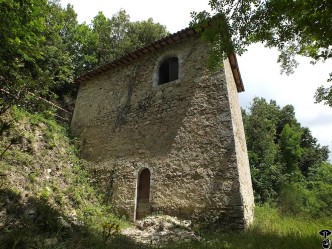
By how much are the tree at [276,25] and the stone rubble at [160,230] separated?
426cm

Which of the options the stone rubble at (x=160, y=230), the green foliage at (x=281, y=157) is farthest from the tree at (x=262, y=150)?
the stone rubble at (x=160, y=230)

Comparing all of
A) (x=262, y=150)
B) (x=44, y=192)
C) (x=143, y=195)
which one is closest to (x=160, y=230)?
(x=143, y=195)

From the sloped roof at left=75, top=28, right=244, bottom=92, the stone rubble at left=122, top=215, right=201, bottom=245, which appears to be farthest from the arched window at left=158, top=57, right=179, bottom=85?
the stone rubble at left=122, top=215, right=201, bottom=245

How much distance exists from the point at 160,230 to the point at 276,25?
217 inches

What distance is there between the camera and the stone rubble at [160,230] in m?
5.91

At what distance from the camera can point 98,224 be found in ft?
22.0

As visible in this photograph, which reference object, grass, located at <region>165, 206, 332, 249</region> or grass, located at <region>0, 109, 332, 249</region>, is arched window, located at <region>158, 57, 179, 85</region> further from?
grass, located at <region>165, 206, 332, 249</region>

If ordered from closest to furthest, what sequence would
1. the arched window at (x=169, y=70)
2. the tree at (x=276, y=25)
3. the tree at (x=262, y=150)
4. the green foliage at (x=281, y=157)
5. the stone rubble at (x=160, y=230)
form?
the tree at (x=276, y=25) → the stone rubble at (x=160, y=230) → the arched window at (x=169, y=70) → the green foliage at (x=281, y=157) → the tree at (x=262, y=150)

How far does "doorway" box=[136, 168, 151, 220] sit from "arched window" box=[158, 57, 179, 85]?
11.8ft

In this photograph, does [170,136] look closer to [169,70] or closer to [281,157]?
[169,70]

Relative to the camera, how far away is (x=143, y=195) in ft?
26.9

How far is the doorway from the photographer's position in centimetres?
794

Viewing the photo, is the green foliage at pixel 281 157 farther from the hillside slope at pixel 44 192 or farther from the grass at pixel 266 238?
the hillside slope at pixel 44 192

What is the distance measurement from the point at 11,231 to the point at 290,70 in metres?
7.21
